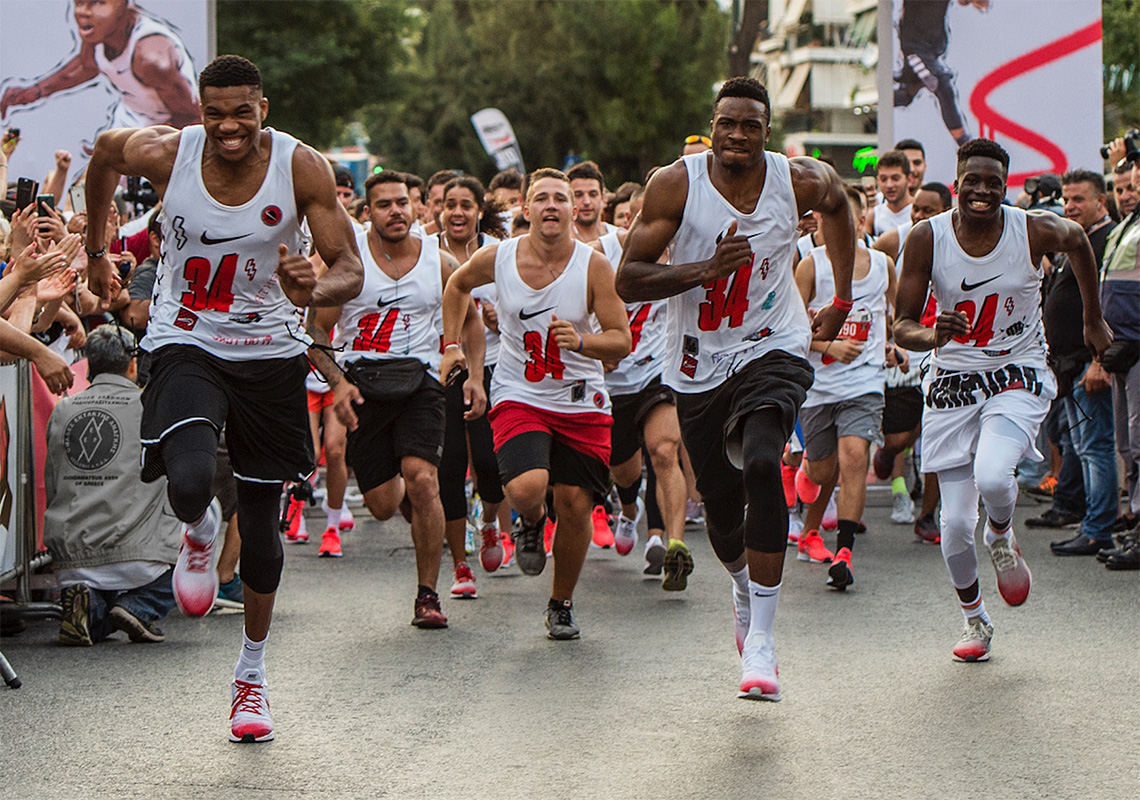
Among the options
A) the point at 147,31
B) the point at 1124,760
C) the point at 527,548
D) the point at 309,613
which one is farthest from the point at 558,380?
the point at 147,31

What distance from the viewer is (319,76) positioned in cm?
3881

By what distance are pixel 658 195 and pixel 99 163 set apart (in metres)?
2.04

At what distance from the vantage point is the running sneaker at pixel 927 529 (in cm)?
1071

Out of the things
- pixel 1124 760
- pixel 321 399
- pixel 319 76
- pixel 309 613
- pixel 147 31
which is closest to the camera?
pixel 1124 760

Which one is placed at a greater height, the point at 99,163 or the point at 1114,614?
the point at 99,163

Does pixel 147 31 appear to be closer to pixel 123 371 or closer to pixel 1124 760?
pixel 123 371

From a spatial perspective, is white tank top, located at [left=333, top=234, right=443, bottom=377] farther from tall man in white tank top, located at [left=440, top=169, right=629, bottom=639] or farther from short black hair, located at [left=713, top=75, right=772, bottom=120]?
short black hair, located at [left=713, top=75, right=772, bottom=120]

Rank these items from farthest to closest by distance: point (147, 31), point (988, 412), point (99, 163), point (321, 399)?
point (147, 31)
point (321, 399)
point (988, 412)
point (99, 163)

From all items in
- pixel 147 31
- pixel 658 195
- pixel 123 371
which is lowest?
pixel 123 371

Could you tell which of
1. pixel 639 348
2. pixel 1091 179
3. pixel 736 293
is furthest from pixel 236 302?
pixel 1091 179

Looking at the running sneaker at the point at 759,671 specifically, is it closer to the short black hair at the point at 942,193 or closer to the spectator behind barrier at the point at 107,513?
the spectator behind barrier at the point at 107,513

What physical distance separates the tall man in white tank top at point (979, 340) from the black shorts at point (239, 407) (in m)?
2.71

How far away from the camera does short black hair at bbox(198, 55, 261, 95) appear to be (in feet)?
17.6

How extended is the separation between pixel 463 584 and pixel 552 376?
1.64 meters
